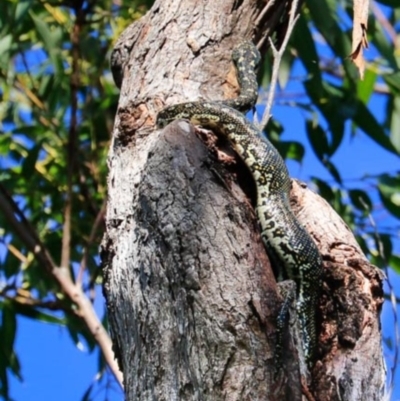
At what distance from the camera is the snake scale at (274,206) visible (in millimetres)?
3256

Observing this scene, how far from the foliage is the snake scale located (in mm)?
1460

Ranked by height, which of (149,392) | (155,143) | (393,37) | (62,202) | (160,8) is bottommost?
(149,392)

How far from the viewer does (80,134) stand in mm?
5945

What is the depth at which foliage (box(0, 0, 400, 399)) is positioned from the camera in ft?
16.6

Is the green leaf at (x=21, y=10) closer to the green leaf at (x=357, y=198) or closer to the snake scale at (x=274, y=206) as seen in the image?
the snake scale at (x=274, y=206)

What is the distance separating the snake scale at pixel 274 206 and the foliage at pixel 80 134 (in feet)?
4.79

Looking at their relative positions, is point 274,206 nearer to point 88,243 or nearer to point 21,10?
point 88,243

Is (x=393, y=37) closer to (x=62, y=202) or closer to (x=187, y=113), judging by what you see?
(x=62, y=202)

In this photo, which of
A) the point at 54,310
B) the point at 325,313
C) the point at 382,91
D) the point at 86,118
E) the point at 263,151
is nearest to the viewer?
the point at 325,313

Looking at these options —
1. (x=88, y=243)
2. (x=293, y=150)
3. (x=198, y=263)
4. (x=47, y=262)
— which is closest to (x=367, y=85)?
(x=293, y=150)

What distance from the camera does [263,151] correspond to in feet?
11.4

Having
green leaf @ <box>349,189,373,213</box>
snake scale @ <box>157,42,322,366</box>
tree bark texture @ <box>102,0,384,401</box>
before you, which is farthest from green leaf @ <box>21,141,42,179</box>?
snake scale @ <box>157,42,322,366</box>

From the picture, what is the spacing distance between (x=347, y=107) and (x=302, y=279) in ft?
7.22

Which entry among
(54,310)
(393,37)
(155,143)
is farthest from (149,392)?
(393,37)
